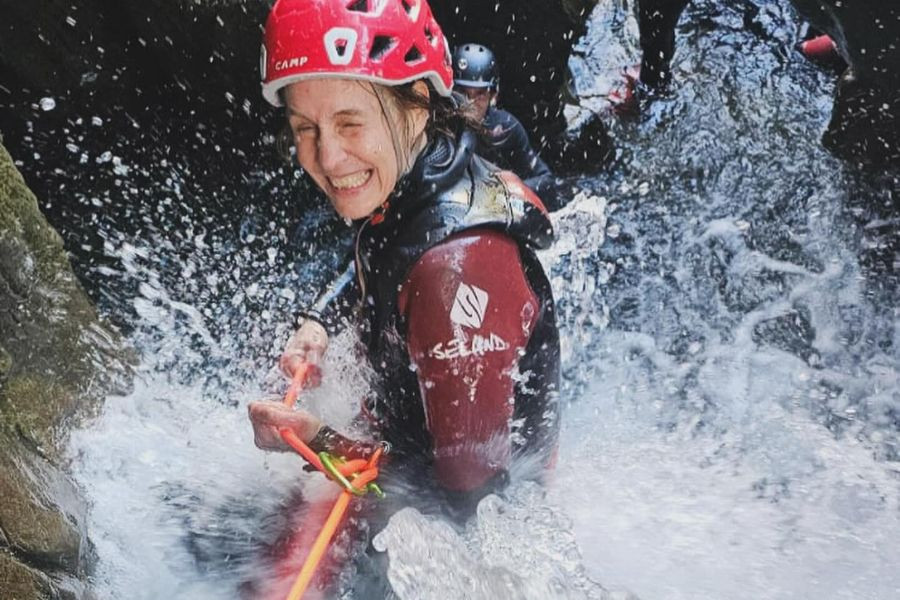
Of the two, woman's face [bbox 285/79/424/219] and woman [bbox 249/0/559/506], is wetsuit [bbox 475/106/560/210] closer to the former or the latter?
woman [bbox 249/0/559/506]

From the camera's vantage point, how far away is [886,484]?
141 inches

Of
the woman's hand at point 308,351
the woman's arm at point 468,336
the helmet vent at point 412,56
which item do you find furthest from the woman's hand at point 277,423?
the helmet vent at point 412,56

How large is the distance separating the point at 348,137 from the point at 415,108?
0.77 feet

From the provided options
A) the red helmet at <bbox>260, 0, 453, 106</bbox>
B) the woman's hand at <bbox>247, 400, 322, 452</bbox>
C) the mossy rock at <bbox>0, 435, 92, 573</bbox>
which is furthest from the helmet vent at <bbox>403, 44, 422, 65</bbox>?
the mossy rock at <bbox>0, 435, 92, 573</bbox>

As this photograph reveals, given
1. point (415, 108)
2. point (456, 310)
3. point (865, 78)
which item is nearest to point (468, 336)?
point (456, 310)

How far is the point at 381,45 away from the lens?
2244mm

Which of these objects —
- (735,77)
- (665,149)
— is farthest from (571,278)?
(735,77)

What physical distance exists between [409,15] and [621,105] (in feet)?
14.8

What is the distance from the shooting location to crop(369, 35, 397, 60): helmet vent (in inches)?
87.0

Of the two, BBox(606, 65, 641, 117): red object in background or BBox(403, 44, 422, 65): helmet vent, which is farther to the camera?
BBox(606, 65, 641, 117): red object in background

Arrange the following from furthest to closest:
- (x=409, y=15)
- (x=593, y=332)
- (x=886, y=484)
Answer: (x=593, y=332) → (x=886, y=484) → (x=409, y=15)

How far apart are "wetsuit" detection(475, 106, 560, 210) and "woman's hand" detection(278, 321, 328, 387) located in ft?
8.14

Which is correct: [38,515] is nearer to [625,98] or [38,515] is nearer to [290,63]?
[290,63]

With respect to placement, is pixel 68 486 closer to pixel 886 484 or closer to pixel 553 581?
pixel 553 581
